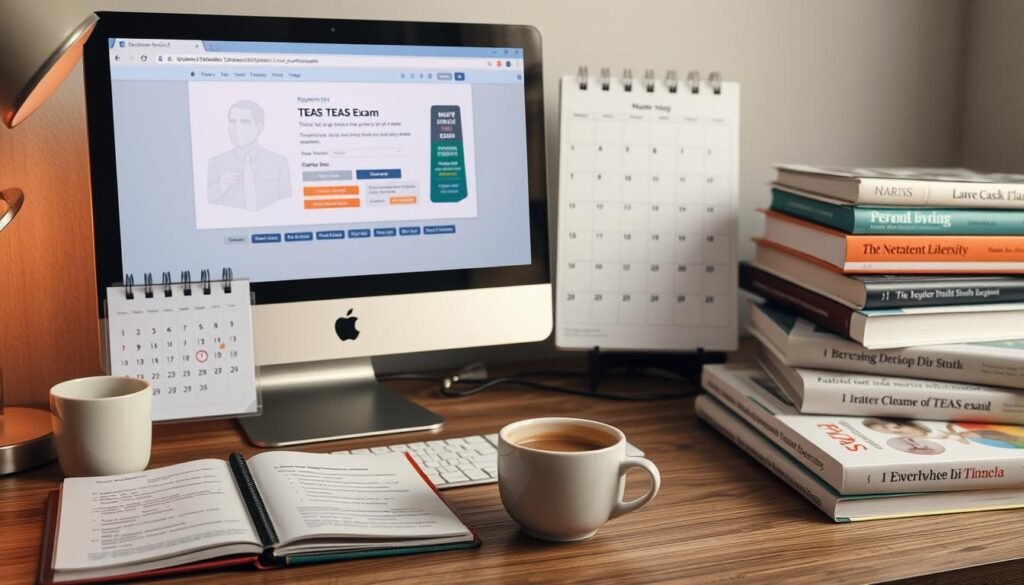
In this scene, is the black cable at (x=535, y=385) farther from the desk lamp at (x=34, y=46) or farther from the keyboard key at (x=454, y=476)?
the desk lamp at (x=34, y=46)

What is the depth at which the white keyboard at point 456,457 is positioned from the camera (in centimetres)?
99

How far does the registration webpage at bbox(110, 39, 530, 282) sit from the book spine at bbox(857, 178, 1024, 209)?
1.36ft

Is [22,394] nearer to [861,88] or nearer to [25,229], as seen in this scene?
[25,229]

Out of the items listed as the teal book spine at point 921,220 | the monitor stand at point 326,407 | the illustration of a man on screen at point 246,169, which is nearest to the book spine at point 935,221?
the teal book spine at point 921,220

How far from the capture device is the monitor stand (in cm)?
112

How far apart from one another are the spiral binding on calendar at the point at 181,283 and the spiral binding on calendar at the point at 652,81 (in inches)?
22.0

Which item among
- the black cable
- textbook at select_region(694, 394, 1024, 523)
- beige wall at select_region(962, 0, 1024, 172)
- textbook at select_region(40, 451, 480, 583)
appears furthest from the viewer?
beige wall at select_region(962, 0, 1024, 172)

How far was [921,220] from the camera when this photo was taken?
1.12 m

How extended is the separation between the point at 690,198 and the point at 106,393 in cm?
79

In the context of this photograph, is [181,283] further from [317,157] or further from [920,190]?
[920,190]

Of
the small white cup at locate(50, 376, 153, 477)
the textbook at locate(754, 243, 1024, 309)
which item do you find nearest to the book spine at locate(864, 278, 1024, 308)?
the textbook at locate(754, 243, 1024, 309)

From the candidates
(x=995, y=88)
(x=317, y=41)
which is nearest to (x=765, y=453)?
(x=317, y=41)

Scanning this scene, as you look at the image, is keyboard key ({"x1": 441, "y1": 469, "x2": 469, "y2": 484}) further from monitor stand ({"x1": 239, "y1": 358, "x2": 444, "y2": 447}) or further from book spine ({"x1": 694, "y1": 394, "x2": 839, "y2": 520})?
book spine ({"x1": 694, "y1": 394, "x2": 839, "y2": 520})

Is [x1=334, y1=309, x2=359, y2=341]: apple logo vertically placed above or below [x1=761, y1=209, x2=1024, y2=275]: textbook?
below
